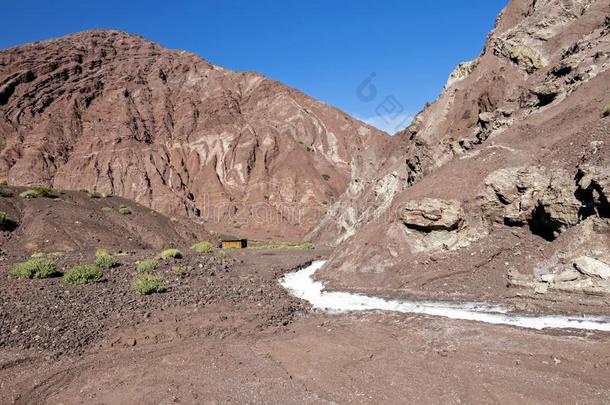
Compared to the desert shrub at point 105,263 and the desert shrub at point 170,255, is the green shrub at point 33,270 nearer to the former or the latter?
the desert shrub at point 105,263

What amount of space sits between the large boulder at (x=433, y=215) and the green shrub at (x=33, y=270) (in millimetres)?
14163

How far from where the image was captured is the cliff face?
237 feet

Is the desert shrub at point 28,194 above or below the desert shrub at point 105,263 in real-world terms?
above

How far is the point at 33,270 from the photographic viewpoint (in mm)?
17438

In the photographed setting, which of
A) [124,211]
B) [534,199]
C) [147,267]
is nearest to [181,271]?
[147,267]

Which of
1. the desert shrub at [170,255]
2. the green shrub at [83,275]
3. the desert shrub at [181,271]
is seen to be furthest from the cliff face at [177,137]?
the green shrub at [83,275]

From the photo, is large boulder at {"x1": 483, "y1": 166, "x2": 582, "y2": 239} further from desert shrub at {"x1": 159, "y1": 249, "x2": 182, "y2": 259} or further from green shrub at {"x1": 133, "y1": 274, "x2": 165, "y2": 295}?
desert shrub at {"x1": 159, "y1": 249, "x2": 182, "y2": 259}

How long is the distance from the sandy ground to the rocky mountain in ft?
14.5

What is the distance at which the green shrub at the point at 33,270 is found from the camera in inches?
668

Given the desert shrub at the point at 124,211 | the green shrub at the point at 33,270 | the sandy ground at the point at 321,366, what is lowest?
the sandy ground at the point at 321,366

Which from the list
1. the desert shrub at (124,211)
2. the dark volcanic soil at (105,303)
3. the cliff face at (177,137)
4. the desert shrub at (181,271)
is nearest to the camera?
the dark volcanic soil at (105,303)

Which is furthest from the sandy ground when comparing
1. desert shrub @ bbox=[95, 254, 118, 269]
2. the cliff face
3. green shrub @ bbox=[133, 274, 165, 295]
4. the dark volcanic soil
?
the cliff face

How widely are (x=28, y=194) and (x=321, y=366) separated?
34.6 meters

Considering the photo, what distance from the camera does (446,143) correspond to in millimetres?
27203
